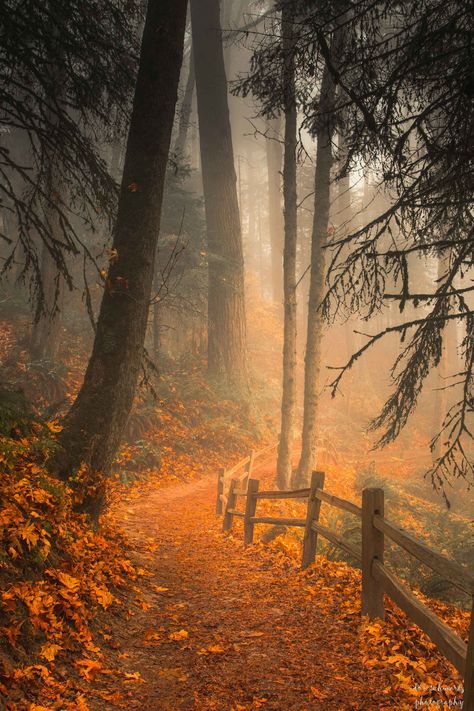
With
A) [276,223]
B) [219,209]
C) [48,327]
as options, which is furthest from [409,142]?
[276,223]

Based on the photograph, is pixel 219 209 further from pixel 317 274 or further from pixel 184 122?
pixel 317 274

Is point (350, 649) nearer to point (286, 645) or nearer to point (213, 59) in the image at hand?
point (286, 645)

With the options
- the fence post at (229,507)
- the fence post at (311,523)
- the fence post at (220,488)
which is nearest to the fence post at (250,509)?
the fence post at (229,507)

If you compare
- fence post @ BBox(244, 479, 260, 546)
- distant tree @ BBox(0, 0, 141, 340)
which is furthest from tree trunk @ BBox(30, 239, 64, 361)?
fence post @ BBox(244, 479, 260, 546)

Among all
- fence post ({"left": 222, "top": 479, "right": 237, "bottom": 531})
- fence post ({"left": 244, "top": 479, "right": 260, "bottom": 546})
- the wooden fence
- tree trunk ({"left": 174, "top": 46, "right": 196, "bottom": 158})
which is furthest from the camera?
tree trunk ({"left": 174, "top": 46, "right": 196, "bottom": 158})

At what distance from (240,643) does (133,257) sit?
4609 millimetres

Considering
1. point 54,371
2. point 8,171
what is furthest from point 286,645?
point 8,171

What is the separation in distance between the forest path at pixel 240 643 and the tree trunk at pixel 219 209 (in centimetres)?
1109

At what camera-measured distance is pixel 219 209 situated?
60.7 ft

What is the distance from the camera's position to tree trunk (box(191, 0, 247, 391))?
18281 millimetres

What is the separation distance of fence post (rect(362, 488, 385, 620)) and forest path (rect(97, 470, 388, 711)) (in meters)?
0.28

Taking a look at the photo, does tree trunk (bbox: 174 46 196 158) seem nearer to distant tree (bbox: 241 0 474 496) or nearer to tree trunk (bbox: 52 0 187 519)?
tree trunk (bbox: 52 0 187 519)

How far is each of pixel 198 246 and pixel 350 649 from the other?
17.3 metres

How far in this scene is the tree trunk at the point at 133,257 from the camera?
6.35m
